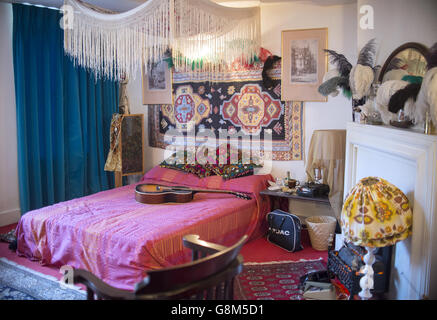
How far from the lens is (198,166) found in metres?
4.71

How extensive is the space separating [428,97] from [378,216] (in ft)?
2.10

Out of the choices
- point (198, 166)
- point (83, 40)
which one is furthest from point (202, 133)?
point (83, 40)

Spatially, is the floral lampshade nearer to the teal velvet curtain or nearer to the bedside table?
the bedside table

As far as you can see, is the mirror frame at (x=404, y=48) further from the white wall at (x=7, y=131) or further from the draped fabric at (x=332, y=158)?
the white wall at (x=7, y=131)

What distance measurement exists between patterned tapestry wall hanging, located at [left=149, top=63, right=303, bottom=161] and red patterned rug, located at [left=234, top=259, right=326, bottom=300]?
147 cm

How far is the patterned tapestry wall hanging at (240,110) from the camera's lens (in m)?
4.53

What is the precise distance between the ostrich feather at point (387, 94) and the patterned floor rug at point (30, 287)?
2438 millimetres

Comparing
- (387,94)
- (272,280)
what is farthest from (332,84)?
(272,280)

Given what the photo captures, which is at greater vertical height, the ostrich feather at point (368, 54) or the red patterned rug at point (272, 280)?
the ostrich feather at point (368, 54)

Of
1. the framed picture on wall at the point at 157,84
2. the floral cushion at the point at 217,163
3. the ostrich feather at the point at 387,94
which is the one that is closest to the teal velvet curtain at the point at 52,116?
the framed picture on wall at the point at 157,84

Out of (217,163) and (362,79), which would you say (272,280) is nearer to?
(362,79)

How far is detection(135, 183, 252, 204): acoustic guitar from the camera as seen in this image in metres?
3.90

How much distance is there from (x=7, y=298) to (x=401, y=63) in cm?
315

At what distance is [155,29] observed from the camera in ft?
10.3
